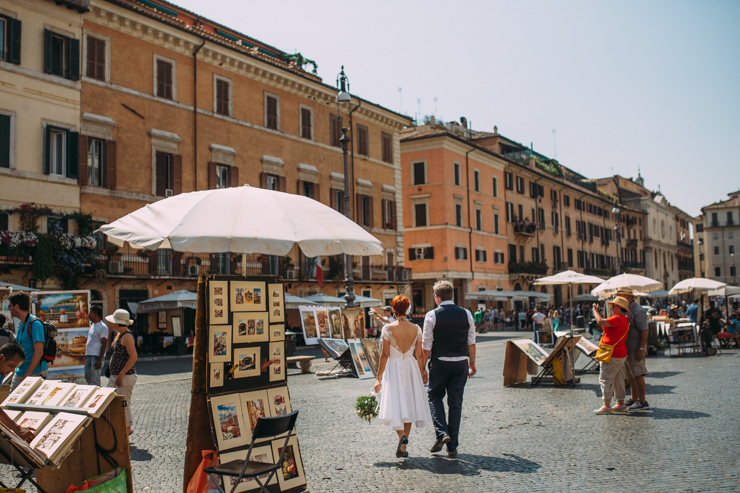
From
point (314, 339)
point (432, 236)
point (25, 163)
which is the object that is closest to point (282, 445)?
point (314, 339)

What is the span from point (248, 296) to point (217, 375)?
71 cm

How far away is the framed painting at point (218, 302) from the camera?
5422mm

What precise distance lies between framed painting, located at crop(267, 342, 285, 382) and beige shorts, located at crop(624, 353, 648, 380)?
5943 mm

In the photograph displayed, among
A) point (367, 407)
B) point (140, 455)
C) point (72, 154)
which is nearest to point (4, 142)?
point (72, 154)

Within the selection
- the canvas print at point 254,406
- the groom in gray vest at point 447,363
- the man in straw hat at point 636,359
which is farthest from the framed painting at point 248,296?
the man in straw hat at point 636,359

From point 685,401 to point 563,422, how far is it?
2863 mm

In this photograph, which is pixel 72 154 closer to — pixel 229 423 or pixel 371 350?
pixel 371 350

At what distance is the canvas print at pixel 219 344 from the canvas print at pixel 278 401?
1.76ft

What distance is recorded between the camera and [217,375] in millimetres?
5430

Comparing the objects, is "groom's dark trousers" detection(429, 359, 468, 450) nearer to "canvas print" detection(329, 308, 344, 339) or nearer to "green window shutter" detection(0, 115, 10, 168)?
"canvas print" detection(329, 308, 344, 339)

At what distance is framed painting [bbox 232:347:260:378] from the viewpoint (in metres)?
5.58

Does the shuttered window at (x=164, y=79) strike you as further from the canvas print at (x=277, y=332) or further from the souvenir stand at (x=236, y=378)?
the souvenir stand at (x=236, y=378)

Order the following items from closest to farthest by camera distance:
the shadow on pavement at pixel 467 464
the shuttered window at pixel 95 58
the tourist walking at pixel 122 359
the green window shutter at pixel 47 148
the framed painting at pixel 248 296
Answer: the framed painting at pixel 248 296 → the shadow on pavement at pixel 467 464 → the tourist walking at pixel 122 359 → the green window shutter at pixel 47 148 → the shuttered window at pixel 95 58

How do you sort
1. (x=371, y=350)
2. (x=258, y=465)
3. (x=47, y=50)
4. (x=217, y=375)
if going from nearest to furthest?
(x=258, y=465) < (x=217, y=375) < (x=371, y=350) < (x=47, y=50)
